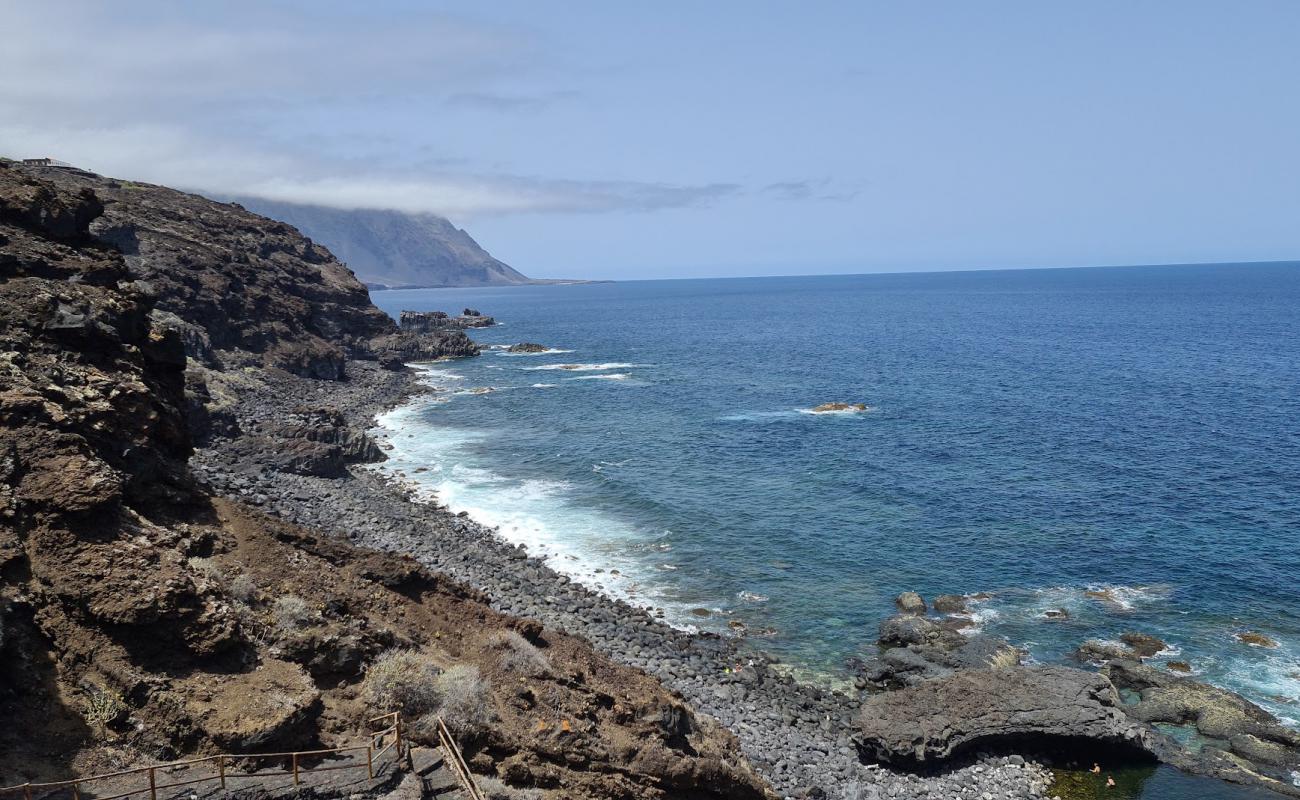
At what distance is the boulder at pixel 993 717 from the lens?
2709cm

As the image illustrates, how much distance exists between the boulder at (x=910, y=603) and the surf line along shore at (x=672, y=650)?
4.03 m

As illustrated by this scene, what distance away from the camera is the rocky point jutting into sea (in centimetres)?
1580

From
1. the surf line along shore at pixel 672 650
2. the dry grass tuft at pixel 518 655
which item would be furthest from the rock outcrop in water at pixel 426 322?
the dry grass tuft at pixel 518 655

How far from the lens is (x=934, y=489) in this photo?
54.8 metres

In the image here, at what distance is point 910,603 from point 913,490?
1793 cm

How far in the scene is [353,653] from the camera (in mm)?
18984

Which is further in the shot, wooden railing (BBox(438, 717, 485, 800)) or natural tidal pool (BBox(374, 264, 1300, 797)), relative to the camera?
natural tidal pool (BBox(374, 264, 1300, 797))

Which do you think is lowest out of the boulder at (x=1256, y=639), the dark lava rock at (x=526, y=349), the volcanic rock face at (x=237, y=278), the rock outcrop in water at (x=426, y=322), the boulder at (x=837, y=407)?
the boulder at (x=1256, y=639)

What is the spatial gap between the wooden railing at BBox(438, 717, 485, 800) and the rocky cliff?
501 mm

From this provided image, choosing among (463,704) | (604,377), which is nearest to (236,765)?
(463,704)

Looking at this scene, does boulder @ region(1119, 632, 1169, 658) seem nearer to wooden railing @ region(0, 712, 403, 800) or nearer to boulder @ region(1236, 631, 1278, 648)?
boulder @ region(1236, 631, 1278, 648)

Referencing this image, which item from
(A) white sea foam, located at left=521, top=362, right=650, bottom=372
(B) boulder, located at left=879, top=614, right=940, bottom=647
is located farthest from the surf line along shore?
(A) white sea foam, located at left=521, top=362, right=650, bottom=372

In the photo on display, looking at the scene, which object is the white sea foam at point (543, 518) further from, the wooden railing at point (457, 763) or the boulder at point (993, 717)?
the wooden railing at point (457, 763)

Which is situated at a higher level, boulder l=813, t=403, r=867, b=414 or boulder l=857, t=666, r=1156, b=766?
boulder l=813, t=403, r=867, b=414
